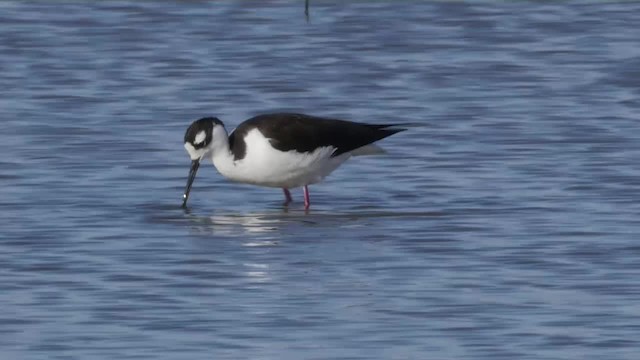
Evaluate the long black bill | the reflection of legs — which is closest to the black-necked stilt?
the long black bill

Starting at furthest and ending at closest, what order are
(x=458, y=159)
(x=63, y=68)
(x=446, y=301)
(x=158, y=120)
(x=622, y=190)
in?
(x=63, y=68) < (x=158, y=120) < (x=458, y=159) < (x=622, y=190) < (x=446, y=301)

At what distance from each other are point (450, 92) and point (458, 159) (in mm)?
2699

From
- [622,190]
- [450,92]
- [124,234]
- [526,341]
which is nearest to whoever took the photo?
[526,341]

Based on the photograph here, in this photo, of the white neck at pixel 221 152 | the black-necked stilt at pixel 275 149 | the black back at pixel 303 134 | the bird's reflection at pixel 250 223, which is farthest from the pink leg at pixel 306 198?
the white neck at pixel 221 152

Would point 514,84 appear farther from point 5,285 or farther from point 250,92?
point 5,285

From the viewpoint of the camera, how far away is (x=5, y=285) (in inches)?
442

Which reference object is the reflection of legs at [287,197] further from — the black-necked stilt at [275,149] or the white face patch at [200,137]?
the white face patch at [200,137]

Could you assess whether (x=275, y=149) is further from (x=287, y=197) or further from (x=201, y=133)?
(x=287, y=197)

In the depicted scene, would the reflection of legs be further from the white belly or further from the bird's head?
the bird's head

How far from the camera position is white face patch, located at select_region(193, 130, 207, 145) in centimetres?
1397

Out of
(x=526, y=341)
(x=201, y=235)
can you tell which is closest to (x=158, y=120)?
(x=201, y=235)

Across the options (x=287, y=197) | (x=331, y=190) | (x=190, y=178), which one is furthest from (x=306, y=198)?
(x=190, y=178)

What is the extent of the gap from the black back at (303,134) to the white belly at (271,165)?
4 cm

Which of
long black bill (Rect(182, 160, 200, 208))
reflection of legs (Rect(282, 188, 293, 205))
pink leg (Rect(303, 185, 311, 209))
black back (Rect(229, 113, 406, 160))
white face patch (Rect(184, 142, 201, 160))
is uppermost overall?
black back (Rect(229, 113, 406, 160))
